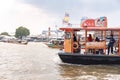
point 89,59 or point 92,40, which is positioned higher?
point 92,40


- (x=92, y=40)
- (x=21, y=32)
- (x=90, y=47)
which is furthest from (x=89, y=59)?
(x=21, y=32)

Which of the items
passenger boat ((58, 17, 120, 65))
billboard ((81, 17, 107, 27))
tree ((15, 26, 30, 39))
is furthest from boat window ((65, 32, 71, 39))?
tree ((15, 26, 30, 39))

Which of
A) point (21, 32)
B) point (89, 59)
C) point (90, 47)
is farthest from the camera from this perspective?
point (21, 32)

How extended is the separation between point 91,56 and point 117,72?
254 cm

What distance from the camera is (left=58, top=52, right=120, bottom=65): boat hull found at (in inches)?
710

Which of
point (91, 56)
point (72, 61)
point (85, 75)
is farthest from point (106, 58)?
point (85, 75)

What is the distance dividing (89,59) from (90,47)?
2.77 ft

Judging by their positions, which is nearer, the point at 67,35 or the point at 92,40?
the point at 92,40

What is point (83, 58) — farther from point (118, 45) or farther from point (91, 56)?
point (118, 45)

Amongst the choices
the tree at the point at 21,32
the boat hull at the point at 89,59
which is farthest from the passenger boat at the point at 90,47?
the tree at the point at 21,32

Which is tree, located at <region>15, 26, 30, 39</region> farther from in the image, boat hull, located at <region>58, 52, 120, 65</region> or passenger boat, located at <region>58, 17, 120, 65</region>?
boat hull, located at <region>58, 52, 120, 65</region>

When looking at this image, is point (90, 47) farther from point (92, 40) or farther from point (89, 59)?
point (89, 59)

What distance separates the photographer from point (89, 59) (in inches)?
722

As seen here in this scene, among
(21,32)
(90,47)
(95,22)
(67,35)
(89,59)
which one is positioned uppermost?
(21,32)
